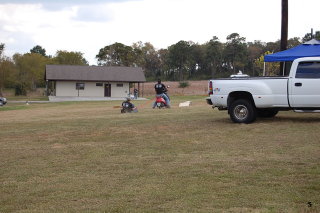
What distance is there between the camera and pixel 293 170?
7211 mm

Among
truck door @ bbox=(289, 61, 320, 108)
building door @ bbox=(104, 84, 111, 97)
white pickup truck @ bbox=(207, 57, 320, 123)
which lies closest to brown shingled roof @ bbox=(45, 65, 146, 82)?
building door @ bbox=(104, 84, 111, 97)

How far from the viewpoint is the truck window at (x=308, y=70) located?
12.0 m

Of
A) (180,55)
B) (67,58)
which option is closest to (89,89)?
(67,58)

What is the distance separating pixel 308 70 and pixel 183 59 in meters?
88.9

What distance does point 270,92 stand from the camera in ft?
40.8

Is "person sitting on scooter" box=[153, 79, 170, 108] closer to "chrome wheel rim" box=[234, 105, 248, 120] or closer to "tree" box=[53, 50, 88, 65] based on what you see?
"chrome wheel rim" box=[234, 105, 248, 120]

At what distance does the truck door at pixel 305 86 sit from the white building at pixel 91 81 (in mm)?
48181

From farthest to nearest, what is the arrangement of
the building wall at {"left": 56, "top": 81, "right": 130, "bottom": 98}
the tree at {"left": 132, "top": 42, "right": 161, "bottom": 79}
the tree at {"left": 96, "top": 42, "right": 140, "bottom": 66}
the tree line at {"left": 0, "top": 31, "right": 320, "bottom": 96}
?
the tree at {"left": 132, "top": 42, "right": 161, "bottom": 79}, the tree at {"left": 96, "top": 42, "right": 140, "bottom": 66}, the tree line at {"left": 0, "top": 31, "right": 320, "bottom": 96}, the building wall at {"left": 56, "top": 81, "right": 130, "bottom": 98}

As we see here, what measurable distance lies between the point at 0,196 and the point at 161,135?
539 cm

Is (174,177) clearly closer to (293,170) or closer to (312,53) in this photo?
(293,170)

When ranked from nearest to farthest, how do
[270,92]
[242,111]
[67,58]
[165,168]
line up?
1. [165,168]
2. [270,92]
3. [242,111]
4. [67,58]

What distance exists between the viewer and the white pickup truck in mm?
12023

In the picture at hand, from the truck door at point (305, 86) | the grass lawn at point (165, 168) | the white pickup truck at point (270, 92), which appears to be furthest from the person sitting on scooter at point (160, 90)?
the truck door at point (305, 86)

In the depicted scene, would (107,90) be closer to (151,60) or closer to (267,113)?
(267,113)
